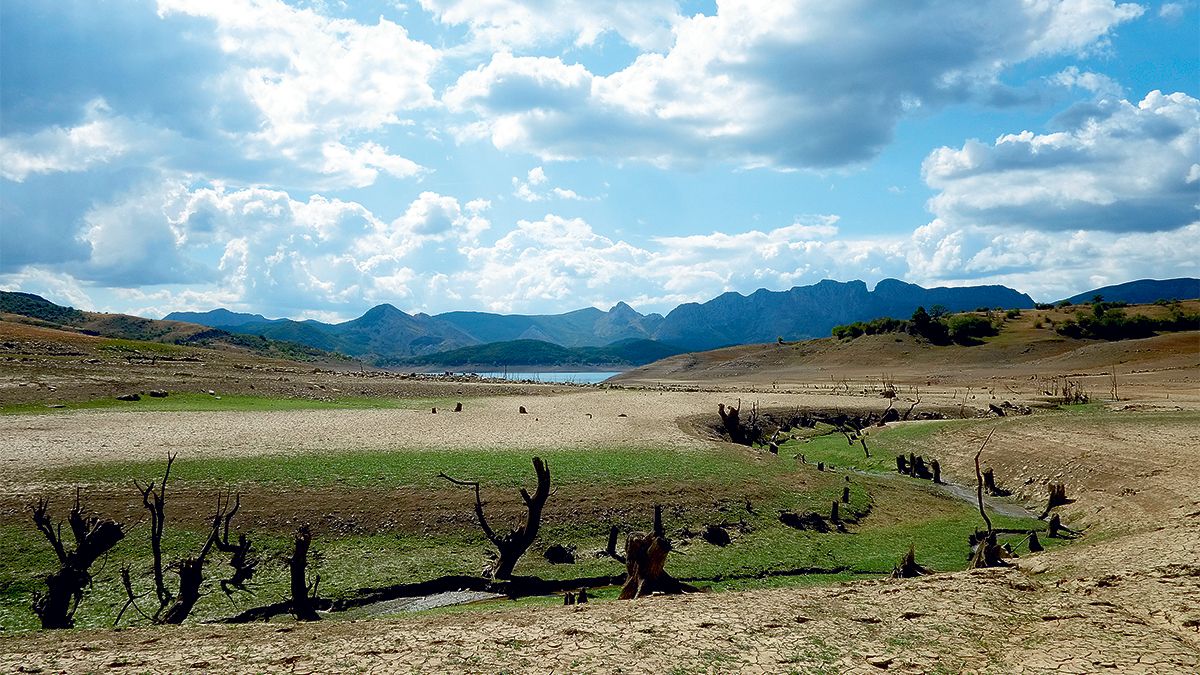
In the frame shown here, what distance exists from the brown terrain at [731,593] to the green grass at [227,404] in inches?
75.3

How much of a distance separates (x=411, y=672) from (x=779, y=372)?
89.8 meters

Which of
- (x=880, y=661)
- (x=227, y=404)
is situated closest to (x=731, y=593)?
(x=880, y=661)

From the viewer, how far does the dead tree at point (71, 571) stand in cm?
1320

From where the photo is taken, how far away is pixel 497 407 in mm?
50438

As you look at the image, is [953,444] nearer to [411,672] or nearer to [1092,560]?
[1092,560]

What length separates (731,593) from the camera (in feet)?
43.9

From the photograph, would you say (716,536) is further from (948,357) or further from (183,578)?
(948,357)

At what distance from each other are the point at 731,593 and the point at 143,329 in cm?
17845

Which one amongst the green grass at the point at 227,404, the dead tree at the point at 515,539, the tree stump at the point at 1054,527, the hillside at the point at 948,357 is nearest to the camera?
the dead tree at the point at 515,539

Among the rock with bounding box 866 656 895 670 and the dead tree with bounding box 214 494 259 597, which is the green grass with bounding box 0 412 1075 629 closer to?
the dead tree with bounding box 214 494 259 597

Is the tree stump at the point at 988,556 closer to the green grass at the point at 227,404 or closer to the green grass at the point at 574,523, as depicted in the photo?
the green grass at the point at 574,523

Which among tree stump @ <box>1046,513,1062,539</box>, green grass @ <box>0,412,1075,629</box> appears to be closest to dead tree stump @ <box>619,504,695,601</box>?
green grass @ <box>0,412,1075,629</box>

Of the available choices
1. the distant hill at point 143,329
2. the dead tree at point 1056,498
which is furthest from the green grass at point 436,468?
the distant hill at point 143,329

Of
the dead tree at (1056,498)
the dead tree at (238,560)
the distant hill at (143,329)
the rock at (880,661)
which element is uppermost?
the distant hill at (143,329)
